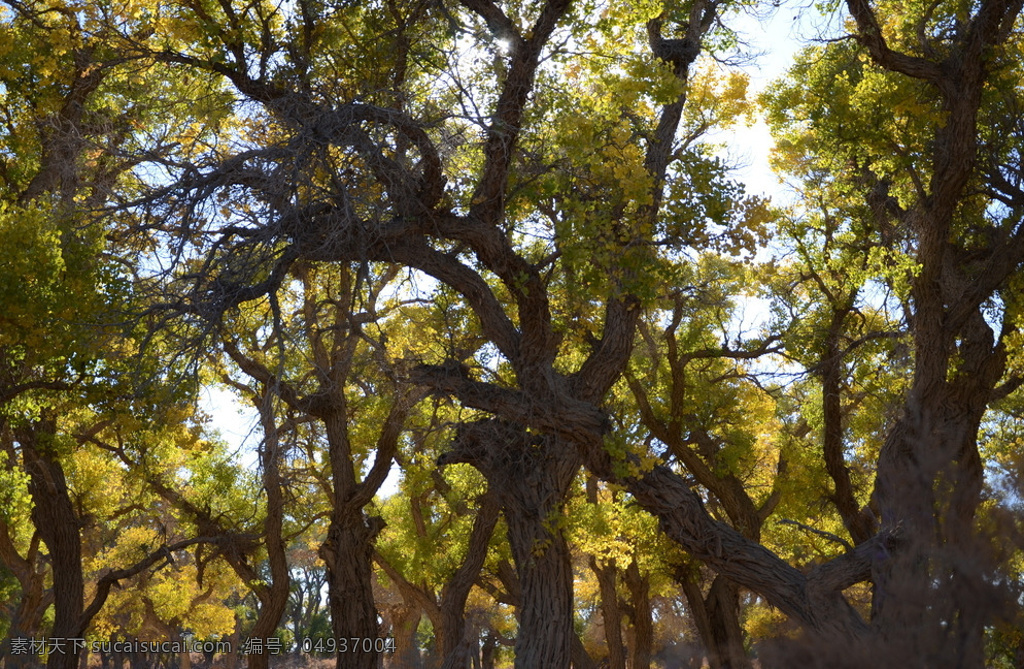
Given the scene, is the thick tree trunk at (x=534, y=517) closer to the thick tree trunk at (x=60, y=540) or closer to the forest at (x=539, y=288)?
the forest at (x=539, y=288)

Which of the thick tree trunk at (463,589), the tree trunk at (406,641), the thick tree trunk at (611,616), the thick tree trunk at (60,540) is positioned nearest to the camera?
the thick tree trunk at (60,540)

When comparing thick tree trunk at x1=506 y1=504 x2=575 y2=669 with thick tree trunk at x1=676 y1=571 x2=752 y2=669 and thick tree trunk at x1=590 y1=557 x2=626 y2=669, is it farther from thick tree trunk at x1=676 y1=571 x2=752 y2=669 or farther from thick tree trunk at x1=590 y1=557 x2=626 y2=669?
thick tree trunk at x1=590 y1=557 x2=626 y2=669

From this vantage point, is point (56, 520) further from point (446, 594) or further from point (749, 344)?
point (749, 344)

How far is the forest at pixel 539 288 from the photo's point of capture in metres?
8.12

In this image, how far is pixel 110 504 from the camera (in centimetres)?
1700

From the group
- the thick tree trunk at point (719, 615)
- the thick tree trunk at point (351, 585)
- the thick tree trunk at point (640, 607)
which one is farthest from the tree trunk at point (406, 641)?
the thick tree trunk at point (351, 585)

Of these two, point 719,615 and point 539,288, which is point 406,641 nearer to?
point 719,615

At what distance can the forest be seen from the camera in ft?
26.6

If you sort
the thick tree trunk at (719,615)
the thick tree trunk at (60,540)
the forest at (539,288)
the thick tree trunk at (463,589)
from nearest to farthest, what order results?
the forest at (539,288) → the thick tree trunk at (60,540) → the thick tree trunk at (463,589) → the thick tree trunk at (719,615)

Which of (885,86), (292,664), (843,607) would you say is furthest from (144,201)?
(292,664)

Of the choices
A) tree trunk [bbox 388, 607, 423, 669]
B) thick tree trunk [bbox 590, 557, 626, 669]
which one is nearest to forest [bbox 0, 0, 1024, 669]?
thick tree trunk [bbox 590, 557, 626, 669]

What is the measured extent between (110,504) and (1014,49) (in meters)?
15.3

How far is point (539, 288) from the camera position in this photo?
31.4 ft

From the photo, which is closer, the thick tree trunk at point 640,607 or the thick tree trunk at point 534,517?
the thick tree trunk at point 534,517
